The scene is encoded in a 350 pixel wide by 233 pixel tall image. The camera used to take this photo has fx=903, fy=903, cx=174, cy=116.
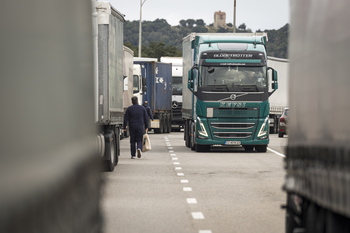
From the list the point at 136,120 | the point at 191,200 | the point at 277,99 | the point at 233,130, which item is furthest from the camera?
the point at 277,99

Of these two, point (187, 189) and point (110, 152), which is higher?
point (110, 152)

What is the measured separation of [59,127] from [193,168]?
58.6 feet

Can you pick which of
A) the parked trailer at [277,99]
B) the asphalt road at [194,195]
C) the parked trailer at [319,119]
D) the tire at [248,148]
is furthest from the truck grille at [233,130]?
the parked trailer at [277,99]

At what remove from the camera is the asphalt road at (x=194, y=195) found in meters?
11.4

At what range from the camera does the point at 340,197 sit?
5.35 meters

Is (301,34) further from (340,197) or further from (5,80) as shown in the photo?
(5,80)

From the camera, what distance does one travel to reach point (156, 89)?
154ft

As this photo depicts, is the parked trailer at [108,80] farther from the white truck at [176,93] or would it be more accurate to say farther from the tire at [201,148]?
the white truck at [176,93]

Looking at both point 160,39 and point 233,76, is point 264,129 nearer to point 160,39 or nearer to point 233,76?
point 233,76

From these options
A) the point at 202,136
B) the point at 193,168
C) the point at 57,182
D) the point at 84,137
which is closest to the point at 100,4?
the point at 193,168

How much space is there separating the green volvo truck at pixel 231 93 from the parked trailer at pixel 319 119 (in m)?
20.1

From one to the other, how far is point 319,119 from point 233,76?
71.7 feet

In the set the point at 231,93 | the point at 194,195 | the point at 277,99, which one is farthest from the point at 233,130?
the point at 277,99

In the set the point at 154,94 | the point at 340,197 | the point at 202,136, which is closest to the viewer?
the point at 340,197
